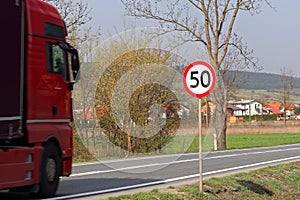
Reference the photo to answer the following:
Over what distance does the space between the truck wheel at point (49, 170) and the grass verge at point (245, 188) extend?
50.3 inches

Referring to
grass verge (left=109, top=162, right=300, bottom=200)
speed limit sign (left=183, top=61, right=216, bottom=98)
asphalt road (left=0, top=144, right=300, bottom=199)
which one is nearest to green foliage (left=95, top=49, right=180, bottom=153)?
asphalt road (left=0, top=144, right=300, bottom=199)

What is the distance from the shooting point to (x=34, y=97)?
11.4m

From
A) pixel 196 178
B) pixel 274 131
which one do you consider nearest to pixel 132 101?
pixel 196 178

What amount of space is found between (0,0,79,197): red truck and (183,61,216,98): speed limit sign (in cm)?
230

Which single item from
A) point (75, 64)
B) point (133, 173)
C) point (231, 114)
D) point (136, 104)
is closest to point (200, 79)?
point (75, 64)

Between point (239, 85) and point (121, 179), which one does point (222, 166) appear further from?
point (239, 85)

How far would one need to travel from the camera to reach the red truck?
1065 centimetres

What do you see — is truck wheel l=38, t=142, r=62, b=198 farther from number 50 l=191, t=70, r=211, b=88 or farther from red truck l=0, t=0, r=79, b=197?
number 50 l=191, t=70, r=211, b=88

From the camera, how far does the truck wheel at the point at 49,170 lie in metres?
11.7

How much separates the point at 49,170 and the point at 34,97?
141 cm

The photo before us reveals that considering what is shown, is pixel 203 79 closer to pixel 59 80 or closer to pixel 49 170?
pixel 59 80

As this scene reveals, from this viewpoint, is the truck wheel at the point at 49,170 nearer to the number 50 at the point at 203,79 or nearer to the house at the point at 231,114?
the number 50 at the point at 203,79

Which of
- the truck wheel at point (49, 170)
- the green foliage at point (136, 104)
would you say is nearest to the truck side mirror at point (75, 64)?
the truck wheel at point (49, 170)

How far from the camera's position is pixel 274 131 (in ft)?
226
